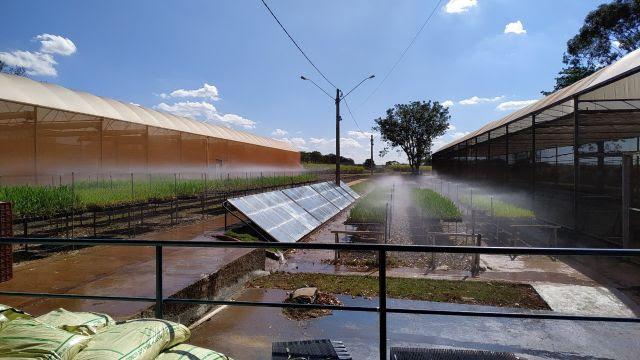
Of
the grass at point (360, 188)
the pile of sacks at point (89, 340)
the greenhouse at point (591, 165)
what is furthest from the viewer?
the grass at point (360, 188)

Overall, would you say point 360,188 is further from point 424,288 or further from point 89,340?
point 89,340

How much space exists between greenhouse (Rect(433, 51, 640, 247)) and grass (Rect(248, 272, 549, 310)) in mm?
3117

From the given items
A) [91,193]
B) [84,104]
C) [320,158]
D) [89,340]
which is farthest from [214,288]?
[320,158]

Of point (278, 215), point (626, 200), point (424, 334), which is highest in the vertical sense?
point (626, 200)

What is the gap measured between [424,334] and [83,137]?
14.0 metres

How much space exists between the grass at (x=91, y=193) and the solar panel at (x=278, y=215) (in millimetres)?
3801

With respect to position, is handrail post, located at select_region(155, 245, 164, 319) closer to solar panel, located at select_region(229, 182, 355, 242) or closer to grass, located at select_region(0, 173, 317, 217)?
solar panel, located at select_region(229, 182, 355, 242)

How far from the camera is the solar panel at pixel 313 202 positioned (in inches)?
546

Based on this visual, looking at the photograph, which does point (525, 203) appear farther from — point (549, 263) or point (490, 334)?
point (490, 334)

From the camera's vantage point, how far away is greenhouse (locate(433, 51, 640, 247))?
8.56 m

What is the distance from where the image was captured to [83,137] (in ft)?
48.9

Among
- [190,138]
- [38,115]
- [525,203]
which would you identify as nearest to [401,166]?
[190,138]

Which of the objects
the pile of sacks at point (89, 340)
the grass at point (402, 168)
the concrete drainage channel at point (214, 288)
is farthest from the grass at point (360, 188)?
the grass at point (402, 168)

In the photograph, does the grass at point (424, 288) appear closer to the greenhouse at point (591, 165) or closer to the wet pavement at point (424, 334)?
the wet pavement at point (424, 334)
